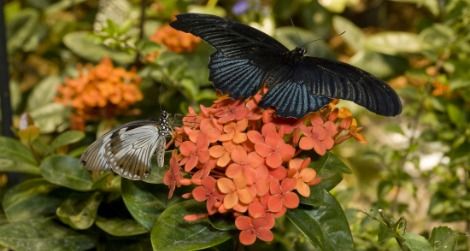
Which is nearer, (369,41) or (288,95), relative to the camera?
(288,95)

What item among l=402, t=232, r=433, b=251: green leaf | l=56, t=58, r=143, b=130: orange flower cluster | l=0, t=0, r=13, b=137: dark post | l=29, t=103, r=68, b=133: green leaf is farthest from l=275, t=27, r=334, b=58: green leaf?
l=402, t=232, r=433, b=251: green leaf

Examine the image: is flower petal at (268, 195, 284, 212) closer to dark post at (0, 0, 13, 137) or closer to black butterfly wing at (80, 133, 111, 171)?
black butterfly wing at (80, 133, 111, 171)

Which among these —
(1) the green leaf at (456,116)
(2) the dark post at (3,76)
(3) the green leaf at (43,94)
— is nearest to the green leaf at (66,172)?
(2) the dark post at (3,76)

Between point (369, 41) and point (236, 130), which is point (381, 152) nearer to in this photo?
point (369, 41)

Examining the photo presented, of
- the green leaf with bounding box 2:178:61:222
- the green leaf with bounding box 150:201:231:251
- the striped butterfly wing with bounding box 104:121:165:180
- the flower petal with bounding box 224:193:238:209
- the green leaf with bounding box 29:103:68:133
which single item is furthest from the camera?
the green leaf with bounding box 29:103:68:133

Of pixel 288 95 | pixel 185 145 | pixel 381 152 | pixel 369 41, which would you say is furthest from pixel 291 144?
pixel 369 41

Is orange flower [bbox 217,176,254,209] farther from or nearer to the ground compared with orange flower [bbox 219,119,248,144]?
nearer to the ground
